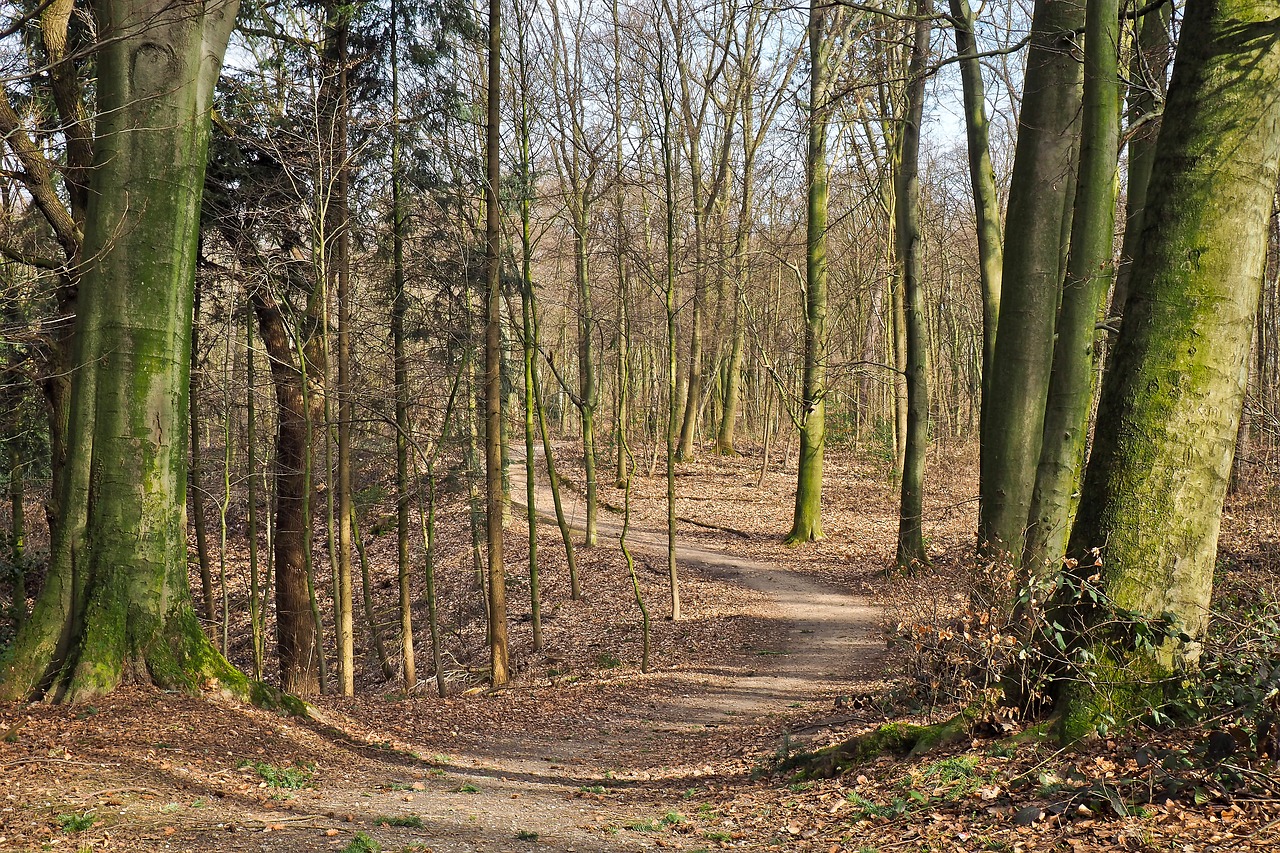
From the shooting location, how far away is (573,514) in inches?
929

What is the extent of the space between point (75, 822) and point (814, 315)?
16548mm

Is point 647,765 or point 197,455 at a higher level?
point 197,455

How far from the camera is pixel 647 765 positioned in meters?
8.58

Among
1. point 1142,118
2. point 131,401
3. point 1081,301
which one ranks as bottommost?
point 131,401

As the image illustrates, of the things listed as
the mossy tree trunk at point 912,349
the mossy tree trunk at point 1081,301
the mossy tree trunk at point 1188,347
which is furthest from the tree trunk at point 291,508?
the mossy tree trunk at point 1188,347

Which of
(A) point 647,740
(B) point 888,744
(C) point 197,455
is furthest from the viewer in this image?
(C) point 197,455

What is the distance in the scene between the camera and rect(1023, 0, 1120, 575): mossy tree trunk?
6.56 metres

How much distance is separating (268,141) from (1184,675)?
469 inches

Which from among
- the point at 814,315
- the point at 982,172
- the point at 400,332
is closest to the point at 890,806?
the point at 982,172

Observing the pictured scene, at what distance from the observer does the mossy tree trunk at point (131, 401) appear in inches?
260

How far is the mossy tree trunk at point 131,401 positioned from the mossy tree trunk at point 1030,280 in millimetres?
7112

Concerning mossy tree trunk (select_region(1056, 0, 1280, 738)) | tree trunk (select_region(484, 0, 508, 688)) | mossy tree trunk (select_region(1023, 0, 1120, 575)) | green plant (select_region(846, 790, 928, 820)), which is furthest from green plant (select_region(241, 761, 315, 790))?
tree trunk (select_region(484, 0, 508, 688))

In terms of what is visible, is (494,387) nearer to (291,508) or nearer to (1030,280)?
(291,508)

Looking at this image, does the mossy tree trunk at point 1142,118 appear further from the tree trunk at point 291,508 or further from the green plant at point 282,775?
the tree trunk at point 291,508
